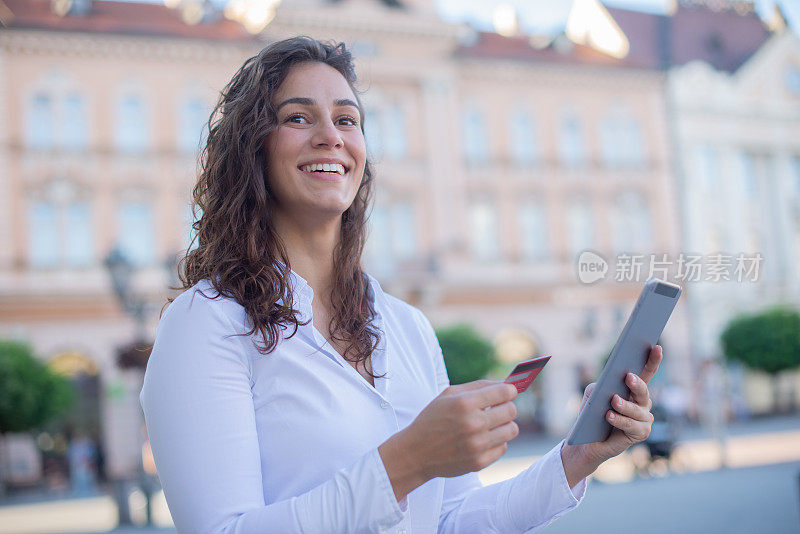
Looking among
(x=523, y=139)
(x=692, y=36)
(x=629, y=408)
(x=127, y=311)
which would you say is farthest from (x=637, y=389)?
(x=692, y=36)

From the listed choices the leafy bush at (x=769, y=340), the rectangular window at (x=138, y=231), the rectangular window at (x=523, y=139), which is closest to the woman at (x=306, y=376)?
the rectangular window at (x=138, y=231)

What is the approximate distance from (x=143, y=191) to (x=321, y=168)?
2127cm

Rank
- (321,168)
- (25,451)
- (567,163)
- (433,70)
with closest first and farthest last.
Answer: (321,168)
(25,451)
(433,70)
(567,163)

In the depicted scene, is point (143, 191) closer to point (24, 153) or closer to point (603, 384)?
point (24, 153)

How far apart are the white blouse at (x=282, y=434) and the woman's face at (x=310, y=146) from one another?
6.6 inches

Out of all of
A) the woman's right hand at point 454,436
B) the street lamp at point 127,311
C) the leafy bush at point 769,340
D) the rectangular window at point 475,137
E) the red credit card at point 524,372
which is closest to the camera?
the woman's right hand at point 454,436

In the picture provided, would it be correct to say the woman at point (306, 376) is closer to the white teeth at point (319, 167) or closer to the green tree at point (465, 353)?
the white teeth at point (319, 167)

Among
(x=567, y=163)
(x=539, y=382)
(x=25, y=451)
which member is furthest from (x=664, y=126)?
(x=25, y=451)

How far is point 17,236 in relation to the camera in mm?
20203

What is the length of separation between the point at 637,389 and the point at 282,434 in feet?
2.21

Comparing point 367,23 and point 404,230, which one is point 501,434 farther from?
point 367,23

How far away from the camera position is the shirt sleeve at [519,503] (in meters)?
Answer: 1.69

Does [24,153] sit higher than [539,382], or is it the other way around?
[24,153]

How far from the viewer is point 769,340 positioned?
23.8m
